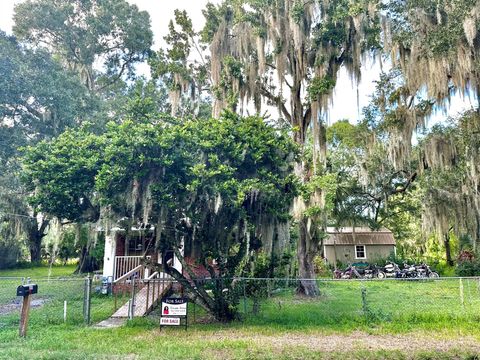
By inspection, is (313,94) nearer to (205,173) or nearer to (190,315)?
(205,173)

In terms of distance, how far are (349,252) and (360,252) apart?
0.84 metres

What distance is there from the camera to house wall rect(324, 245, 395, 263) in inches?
1034

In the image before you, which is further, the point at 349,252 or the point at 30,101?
the point at 349,252

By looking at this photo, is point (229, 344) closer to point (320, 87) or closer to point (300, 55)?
point (320, 87)

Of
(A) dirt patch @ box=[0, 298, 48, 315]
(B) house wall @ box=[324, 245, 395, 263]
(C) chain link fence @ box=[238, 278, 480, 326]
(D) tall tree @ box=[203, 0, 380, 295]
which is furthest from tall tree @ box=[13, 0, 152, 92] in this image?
(B) house wall @ box=[324, 245, 395, 263]

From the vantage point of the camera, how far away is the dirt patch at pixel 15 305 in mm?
10027

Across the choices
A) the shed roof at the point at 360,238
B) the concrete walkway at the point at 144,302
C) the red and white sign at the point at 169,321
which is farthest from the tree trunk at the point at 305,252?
the shed roof at the point at 360,238

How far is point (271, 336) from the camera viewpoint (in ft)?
22.5

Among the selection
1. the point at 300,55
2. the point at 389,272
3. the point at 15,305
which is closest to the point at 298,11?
the point at 300,55

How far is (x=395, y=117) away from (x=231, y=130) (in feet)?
27.8

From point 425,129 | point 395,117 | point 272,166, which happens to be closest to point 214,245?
point 272,166

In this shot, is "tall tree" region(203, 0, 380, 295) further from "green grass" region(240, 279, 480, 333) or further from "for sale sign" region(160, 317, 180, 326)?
"for sale sign" region(160, 317, 180, 326)

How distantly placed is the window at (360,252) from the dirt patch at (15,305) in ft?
69.5

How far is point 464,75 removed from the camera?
11188 mm
